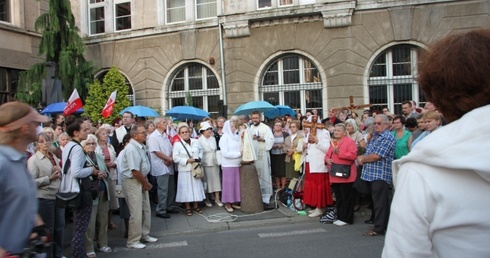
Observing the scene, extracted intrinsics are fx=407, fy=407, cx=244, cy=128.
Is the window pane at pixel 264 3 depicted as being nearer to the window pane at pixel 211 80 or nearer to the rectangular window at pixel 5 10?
the window pane at pixel 211 80

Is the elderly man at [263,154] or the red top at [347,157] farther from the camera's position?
the elderly man at [263,154]

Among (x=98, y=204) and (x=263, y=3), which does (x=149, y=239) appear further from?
(x=263, y=3)

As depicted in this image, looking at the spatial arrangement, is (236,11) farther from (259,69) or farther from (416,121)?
(416,121)

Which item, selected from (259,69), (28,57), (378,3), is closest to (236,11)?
(259,69)

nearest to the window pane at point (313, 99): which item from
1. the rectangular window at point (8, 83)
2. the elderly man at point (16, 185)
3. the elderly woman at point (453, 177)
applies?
the rectangular window at point (8, 83)

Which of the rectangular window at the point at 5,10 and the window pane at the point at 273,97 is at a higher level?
the rectangular window at the point at 5,10

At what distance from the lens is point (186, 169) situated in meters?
8.98

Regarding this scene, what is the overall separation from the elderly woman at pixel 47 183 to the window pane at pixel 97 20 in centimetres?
1735

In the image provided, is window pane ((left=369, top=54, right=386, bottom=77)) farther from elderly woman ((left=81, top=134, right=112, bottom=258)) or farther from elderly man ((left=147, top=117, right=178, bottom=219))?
elderly woman ((left=81, top=134, right=112, bottom=258))

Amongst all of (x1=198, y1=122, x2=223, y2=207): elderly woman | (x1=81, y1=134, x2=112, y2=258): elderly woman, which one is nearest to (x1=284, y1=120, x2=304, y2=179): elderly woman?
(x1=198, y1=122, x2=223, y2=207): elderly woman

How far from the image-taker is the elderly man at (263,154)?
381 inches

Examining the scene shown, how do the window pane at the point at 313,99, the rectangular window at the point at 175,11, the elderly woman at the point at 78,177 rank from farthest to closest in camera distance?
the rectangular window at the point at 175,11 → the window pane at the point at 313,99 → the elderly woman at the point at 78,177

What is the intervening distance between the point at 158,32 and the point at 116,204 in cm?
1377

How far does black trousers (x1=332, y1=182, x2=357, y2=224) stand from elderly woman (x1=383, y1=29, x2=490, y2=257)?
662 cm
